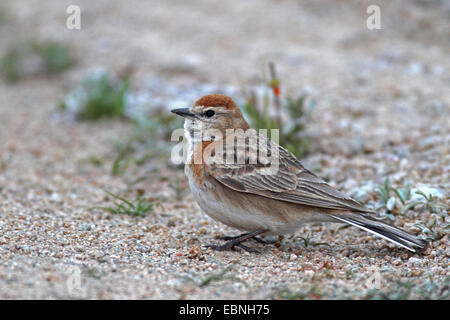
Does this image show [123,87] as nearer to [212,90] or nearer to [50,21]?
[212,90]

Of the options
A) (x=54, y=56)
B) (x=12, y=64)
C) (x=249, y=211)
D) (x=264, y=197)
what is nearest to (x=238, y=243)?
(x=249, y=211)

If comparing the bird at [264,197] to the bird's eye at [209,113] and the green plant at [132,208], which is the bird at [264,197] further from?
the green plant at [132,208]

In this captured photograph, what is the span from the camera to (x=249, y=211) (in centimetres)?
521

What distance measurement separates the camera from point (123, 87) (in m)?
9.12

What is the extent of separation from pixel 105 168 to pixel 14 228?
269 centimetres

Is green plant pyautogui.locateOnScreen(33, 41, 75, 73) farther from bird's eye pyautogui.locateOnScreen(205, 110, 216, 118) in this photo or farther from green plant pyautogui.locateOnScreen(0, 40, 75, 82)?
bird's eye pyautogui.locateOnScreen(205, 110, 216, 118)

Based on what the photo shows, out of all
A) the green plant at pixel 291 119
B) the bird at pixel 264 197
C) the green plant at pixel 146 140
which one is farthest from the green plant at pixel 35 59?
the bird at pixel 264 197

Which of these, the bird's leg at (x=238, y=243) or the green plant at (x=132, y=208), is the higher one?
the green plant at (x=132, y=208)

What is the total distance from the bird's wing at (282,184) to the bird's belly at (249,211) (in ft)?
0.23

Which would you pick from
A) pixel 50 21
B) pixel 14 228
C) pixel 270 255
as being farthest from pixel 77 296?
pixel 50 21

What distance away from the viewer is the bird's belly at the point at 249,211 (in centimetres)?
518

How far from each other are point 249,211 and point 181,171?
246cm

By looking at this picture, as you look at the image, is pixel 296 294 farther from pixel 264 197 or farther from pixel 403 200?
pixel 403 200

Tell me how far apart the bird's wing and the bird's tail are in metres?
0.12
